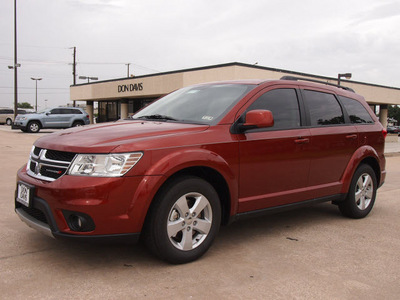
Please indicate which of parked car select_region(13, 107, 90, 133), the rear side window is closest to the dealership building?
parked car select_region(13, 107, 90, 133)

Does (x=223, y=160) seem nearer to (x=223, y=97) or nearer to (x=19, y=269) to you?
(x=223, y=97)

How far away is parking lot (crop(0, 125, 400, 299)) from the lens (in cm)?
293

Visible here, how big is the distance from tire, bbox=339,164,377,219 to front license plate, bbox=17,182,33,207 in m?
3.74

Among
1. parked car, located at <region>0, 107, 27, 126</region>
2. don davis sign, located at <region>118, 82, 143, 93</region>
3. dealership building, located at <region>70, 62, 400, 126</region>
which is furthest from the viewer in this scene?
parked car, located at <region>0, 107, 27, 126</region>

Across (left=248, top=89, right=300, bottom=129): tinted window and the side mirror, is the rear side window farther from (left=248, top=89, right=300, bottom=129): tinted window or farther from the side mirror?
the side mirror

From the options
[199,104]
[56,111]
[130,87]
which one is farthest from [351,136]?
[130,87]

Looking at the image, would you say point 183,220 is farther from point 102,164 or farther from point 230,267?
point 102,164

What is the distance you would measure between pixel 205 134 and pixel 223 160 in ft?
0.95

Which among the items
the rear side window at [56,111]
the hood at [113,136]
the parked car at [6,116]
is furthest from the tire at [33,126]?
the hood at [113,136]

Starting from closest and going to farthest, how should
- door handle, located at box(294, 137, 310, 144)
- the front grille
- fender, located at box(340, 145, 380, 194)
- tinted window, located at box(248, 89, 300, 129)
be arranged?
the front grille, tinted window, located at box(248, 89, 300, 129), door handle, located at box(294, 137, 310, 144), fender, located at box(340, 145, 380, 194)

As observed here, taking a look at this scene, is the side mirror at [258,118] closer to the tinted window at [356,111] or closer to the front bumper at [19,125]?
the tinted window at [356,111]

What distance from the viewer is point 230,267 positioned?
3418 millimetres

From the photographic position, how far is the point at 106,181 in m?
3.00

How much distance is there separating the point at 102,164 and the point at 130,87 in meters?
29.4
